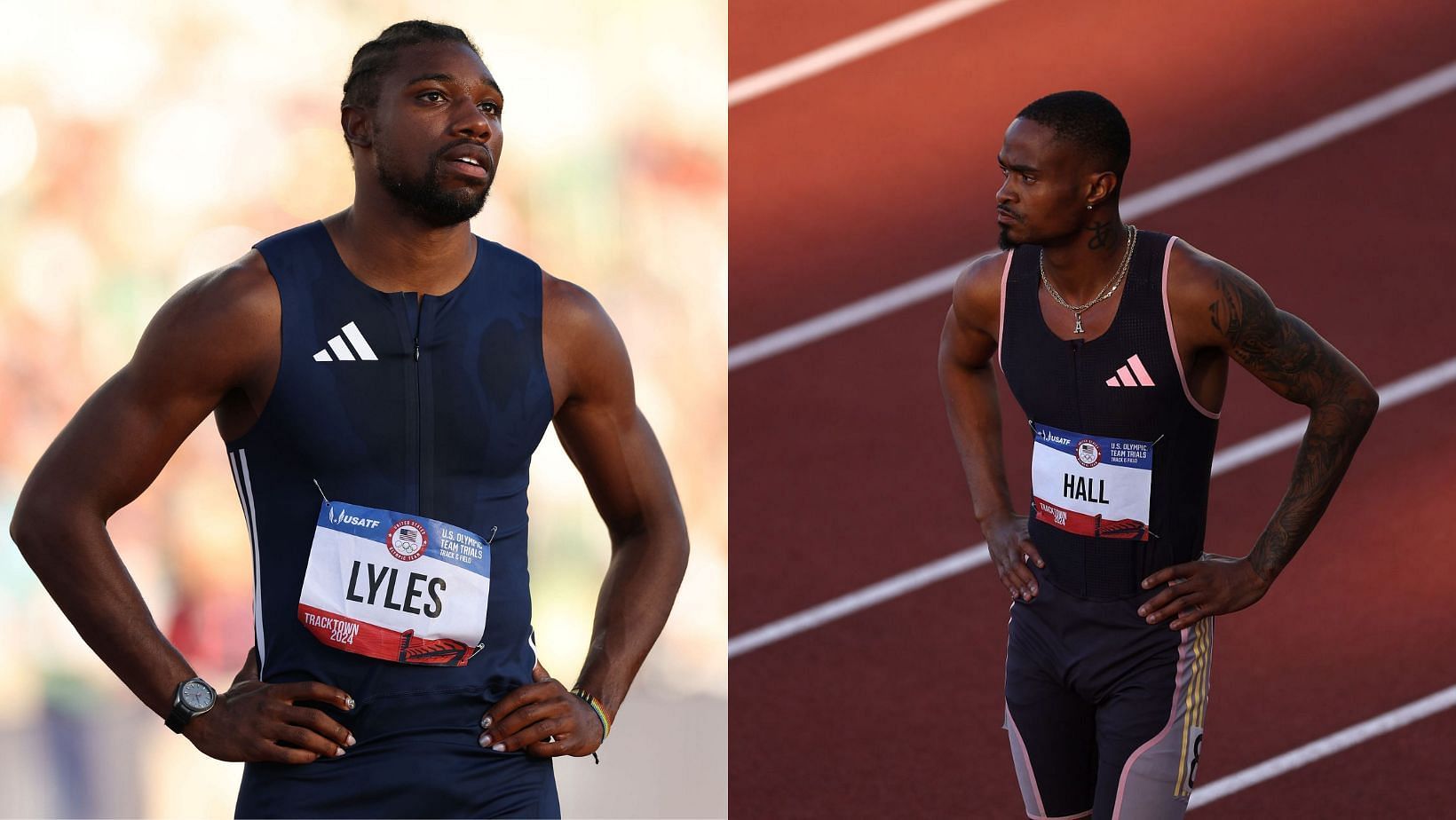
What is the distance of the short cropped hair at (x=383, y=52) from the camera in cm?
151

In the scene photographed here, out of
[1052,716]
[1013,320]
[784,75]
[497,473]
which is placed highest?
[784,75]

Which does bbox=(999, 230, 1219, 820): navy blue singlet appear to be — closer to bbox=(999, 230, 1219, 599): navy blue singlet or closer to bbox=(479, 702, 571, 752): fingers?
bbox=(999, 230, 1219, 599): navy blue singlet

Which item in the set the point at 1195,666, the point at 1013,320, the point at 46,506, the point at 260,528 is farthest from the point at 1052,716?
the point at 46,506

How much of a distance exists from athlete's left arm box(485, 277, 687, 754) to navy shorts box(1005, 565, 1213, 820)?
0.64m

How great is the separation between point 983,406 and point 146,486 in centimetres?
135

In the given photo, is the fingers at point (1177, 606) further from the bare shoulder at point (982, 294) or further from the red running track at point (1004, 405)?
the red running track at point (1004, 405)

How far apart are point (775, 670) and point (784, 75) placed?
1.37 metres

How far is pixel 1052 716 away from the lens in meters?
2.06

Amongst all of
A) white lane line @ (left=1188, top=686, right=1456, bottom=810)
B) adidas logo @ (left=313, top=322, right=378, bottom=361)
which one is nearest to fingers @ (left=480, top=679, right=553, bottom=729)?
adidas logo @ (left=313, top=322, right=378, bottom=361)

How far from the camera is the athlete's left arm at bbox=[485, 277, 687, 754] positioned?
153 cm

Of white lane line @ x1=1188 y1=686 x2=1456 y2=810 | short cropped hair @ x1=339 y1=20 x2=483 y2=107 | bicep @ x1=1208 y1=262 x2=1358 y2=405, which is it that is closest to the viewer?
short cropped hair @ x1=339 y1=20 x2=483 y2=107

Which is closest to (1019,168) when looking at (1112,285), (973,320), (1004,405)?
(1112,285)

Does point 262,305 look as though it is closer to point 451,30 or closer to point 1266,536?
point 451,30

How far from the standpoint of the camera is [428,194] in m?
1.46
